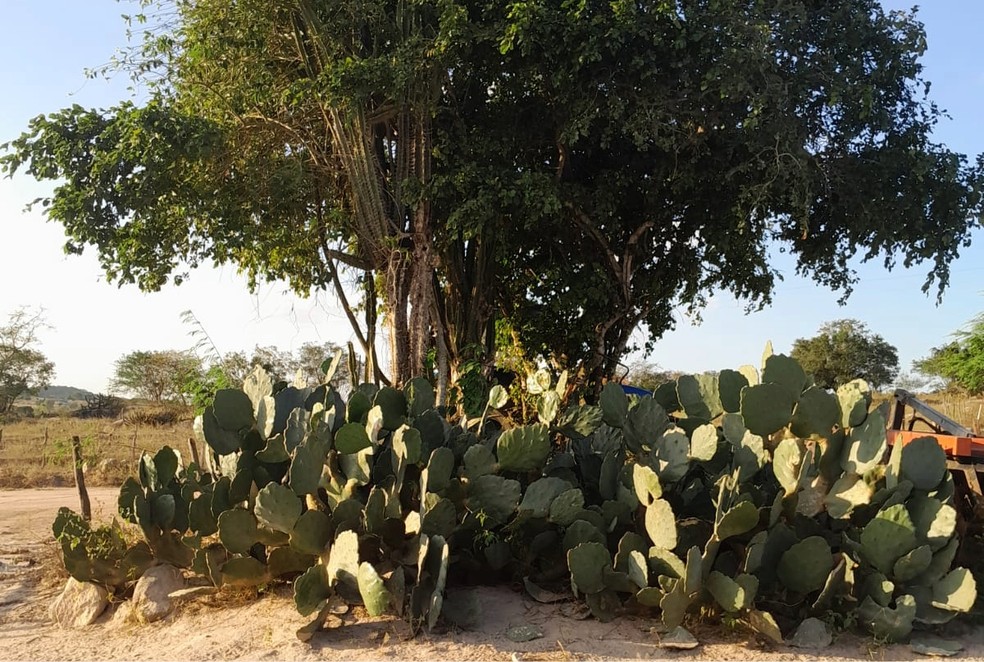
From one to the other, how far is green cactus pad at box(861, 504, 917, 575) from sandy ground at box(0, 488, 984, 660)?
1.39 feet

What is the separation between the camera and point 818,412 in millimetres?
4246

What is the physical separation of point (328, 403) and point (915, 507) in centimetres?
336

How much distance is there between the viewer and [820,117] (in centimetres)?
1037

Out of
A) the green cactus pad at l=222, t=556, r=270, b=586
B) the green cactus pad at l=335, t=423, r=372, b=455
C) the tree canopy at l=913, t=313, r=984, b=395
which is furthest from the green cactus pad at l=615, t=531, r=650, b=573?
the tree canopy at l=913, t=313, r=984, b=395

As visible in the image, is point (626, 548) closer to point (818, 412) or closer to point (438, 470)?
point (438, 470)

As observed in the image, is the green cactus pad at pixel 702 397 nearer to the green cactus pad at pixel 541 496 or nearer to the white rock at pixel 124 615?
the green cactus pad at pixel 541 496

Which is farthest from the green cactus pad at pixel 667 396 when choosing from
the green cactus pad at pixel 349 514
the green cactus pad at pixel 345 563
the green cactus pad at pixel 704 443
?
the green cactus pad at pixel 345 563

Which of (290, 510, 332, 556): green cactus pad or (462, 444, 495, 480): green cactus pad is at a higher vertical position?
(462, 444, 495, 480): green cactus pad

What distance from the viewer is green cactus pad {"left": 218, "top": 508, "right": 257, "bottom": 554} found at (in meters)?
4.28

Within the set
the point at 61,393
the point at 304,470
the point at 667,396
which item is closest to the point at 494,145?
the point at 667,396

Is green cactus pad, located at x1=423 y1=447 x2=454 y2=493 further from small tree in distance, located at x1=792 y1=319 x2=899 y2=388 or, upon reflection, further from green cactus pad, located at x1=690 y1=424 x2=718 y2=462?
small tree in distance, located at x1=792 y1=319 x2=899 y2=388

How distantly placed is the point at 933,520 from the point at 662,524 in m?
1.38

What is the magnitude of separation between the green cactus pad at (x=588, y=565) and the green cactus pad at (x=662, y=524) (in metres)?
0.28

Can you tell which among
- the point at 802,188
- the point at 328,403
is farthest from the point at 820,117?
the point at 328,403
